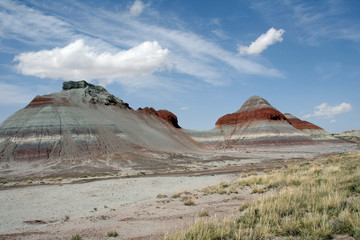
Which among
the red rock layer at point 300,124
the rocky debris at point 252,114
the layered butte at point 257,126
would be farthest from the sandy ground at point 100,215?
the red rock layer at point 300,124

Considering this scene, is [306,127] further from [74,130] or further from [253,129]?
[74,130]

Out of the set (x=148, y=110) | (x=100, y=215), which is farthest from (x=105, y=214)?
(x=148, y=110)

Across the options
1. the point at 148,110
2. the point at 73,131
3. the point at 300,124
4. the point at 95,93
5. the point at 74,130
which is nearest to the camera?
the point at 73,131

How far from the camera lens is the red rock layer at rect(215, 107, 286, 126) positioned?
348 ft

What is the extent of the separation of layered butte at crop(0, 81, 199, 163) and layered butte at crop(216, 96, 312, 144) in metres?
33.3

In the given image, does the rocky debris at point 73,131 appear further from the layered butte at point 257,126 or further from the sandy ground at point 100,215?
the sandy ground at point 100,215

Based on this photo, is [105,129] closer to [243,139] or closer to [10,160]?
[10,160]

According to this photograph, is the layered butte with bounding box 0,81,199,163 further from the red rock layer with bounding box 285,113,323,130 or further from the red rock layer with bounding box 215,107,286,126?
the red rock layer with bounding box 285,113,323,130

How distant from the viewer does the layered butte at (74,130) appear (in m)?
53.8

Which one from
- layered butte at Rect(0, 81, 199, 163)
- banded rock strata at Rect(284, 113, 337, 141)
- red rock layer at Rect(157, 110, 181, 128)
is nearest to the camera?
layered butte at Rect(0, 81, 199, 163)

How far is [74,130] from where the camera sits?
197 feet

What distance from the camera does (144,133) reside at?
71938mm

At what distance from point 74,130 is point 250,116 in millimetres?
71346

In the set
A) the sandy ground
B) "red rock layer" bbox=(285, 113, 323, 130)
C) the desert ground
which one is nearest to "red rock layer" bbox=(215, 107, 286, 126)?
"red rock layer" bbox=(285, 113, 323, 130)
